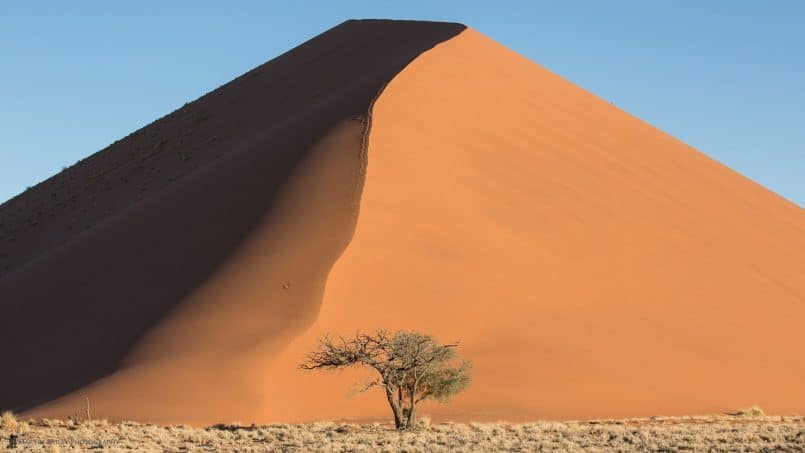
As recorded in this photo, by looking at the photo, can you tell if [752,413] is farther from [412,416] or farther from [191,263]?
[191,263]

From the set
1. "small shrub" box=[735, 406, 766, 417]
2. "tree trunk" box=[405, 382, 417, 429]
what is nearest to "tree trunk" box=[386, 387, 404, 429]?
"tree trunk" box=[405, 382, 417, 429]

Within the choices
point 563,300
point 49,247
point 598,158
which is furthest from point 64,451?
point 598,158

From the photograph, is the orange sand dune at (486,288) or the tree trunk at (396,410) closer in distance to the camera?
the tree trunk at (396,410)

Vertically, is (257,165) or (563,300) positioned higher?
(257,165)

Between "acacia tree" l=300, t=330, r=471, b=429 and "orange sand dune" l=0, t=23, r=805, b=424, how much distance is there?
3.06 ft

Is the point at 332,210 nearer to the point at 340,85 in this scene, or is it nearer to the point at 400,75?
the point at 400,75

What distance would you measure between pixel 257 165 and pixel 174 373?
9690mm

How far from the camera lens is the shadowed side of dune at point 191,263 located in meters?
24.4

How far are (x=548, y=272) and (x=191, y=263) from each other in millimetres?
8435

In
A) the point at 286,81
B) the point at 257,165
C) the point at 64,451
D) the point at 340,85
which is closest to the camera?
the point at 64,451

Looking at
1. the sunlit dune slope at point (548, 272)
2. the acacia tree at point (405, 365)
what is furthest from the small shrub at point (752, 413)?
the acacia tree at point (405, 365)

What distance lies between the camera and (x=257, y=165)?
106 ft

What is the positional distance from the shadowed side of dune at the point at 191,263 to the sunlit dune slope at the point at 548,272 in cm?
93

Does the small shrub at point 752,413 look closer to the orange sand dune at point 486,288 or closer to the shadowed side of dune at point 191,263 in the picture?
the orange sand dune at point 486,288
